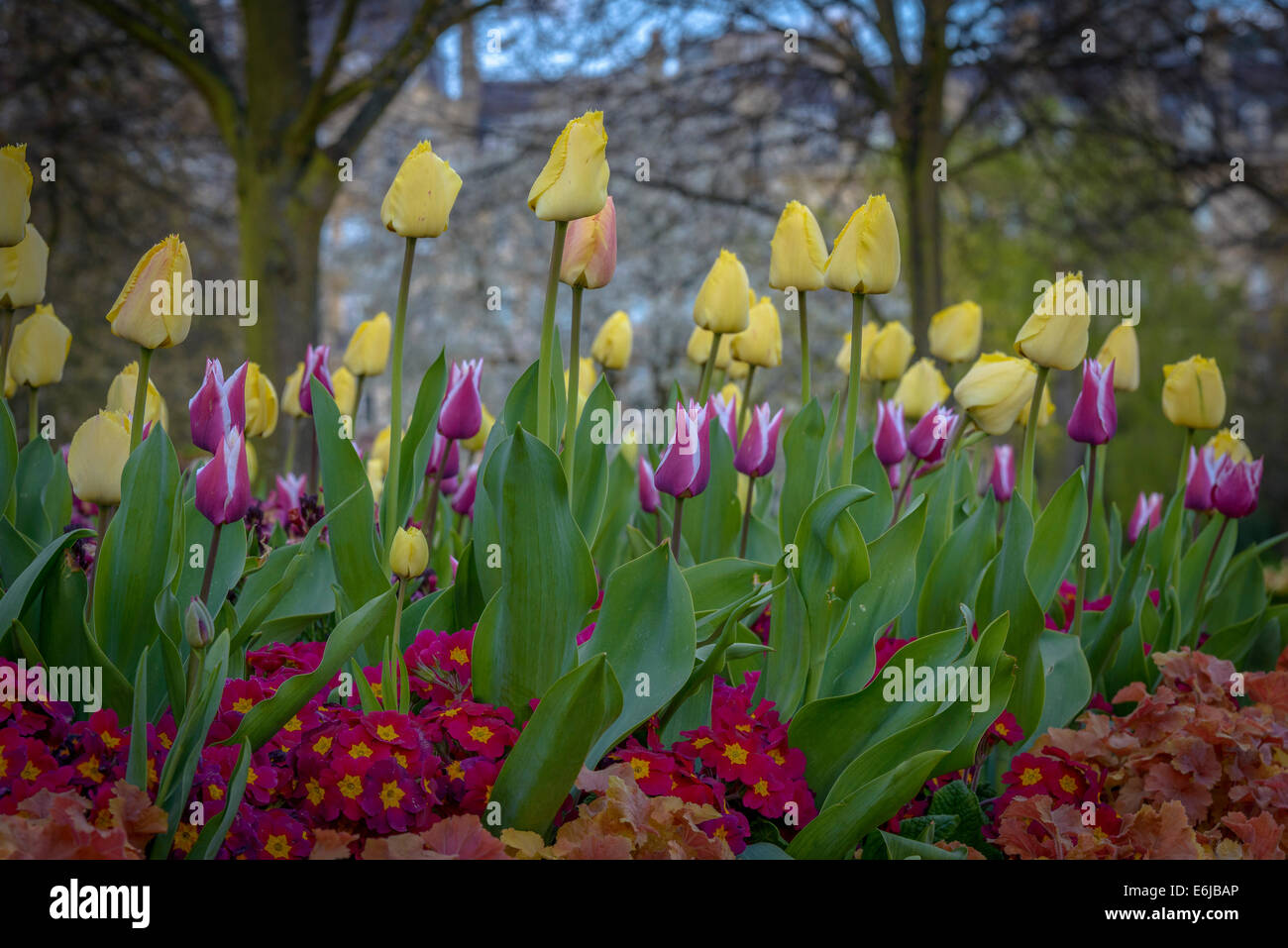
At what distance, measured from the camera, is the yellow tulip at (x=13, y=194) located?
1798 mm

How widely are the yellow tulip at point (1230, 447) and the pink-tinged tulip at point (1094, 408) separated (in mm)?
721

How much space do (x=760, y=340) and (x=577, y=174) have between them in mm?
1050

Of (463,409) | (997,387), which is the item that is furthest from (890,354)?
(463,409)

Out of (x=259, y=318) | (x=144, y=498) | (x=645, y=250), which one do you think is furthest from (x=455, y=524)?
(x=645, y=250)

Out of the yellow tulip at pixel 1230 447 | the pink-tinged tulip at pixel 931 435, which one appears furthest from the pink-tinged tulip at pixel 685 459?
the yellow tulip at pixel 1230 447

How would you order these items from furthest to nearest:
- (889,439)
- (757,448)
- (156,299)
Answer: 1. (889,439)
2. (757,448)
3. (156,299)

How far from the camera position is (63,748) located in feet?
5.45

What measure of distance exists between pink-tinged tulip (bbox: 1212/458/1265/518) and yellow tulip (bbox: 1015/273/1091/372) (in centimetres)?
82

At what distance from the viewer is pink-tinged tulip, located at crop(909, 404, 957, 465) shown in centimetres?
245

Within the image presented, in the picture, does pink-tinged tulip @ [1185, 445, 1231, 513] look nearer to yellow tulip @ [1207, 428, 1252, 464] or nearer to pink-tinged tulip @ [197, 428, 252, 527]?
yellow tulip @ [1207, 428, 1252, 464]

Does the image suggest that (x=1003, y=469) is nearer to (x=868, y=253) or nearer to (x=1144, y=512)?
(x=1144, y=512)

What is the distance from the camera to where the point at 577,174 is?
69.5 inches
